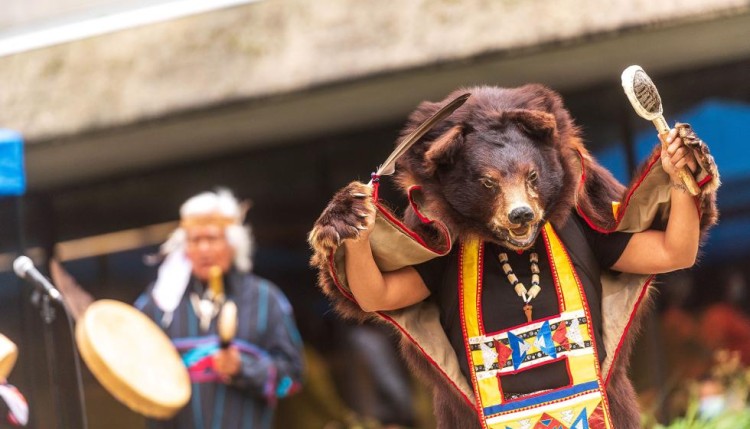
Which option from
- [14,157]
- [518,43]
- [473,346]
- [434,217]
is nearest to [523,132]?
[434,217]

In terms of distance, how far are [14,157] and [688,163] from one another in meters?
1.93

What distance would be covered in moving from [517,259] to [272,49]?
362cm

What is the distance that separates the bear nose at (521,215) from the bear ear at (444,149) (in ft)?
0.60

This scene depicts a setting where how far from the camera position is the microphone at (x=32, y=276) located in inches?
115

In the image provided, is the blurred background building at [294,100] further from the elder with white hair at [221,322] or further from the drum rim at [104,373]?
the drum rim at [104,373]

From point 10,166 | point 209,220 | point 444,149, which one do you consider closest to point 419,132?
point 444,149

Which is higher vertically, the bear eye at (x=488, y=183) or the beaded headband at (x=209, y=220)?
the beaded headband at (x=209, y=220)

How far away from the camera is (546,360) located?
2094 mm

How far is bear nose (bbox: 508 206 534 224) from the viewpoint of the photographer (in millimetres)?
1939

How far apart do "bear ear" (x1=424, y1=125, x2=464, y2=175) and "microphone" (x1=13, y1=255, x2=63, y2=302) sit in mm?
1353

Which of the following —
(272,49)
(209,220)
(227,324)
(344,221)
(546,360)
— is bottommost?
(546,360)

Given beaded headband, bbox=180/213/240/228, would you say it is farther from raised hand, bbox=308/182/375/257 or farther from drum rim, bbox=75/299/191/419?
raised hand, bbox=308/182/375/257

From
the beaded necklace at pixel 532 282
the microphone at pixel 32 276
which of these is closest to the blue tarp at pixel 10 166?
the microphone at pixel 32 276

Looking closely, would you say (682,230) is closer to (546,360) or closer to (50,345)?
(546,360)
